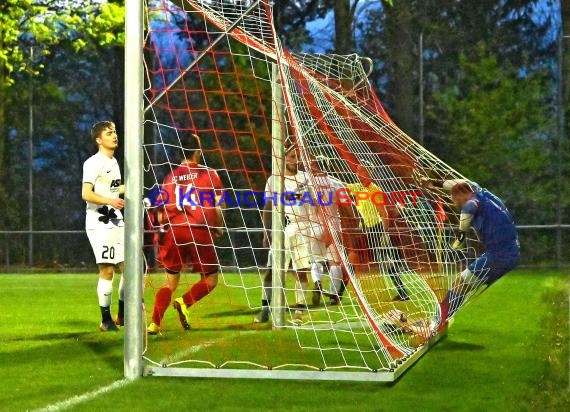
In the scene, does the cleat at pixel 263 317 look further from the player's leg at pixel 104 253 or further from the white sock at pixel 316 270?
the player's leg at pixel 104 253

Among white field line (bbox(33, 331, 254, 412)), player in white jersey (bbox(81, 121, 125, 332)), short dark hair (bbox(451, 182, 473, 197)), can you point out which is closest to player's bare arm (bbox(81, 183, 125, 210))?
player in white jersey (bbox(81, 121, 125, 332))

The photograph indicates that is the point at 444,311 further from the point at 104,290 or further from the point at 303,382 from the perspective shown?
the point at 104,290

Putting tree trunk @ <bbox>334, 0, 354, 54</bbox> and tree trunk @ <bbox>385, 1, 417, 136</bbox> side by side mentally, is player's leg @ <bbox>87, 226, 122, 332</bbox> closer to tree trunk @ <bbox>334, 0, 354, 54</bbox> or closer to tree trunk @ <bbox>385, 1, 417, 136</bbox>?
tree trunk @ <bbox>385, 1, 417, 136</bbox>

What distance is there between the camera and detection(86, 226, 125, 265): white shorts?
29.4 feet

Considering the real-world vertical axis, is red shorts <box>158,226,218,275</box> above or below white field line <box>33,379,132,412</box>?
above

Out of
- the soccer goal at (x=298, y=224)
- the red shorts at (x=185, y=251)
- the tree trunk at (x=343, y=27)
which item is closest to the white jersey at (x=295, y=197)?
the soccer goal at (x=298, y=224)

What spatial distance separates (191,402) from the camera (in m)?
5.83

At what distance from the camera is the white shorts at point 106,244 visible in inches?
352

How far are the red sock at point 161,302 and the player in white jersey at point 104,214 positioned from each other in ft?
1.76

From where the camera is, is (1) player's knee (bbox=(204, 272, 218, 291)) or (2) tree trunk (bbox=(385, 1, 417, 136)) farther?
(2) tree trunk (bbox=(385, 1, 417, 136))

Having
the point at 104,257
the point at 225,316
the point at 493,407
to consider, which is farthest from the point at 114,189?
the point at 493,407

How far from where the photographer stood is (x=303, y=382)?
6.50m

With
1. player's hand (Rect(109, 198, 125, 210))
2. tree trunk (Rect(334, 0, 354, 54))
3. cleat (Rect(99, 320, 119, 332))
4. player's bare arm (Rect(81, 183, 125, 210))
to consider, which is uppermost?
tree trunk (Rect(334, 0, 354, 54))

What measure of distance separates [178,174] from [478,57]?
39.5ft
